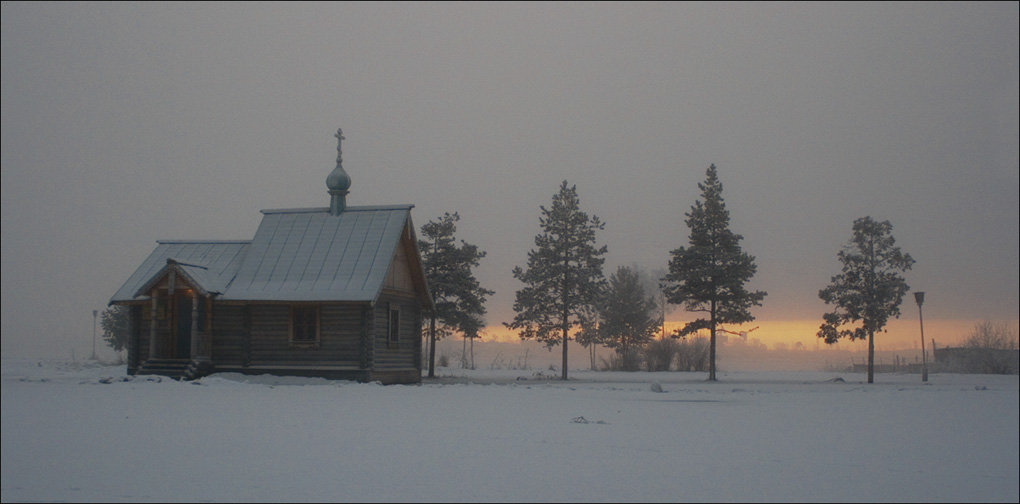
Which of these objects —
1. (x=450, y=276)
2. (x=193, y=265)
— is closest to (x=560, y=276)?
(x=450, y=276)

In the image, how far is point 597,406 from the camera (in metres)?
21.9

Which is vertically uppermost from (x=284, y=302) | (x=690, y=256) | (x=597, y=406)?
(x=690, y=256)

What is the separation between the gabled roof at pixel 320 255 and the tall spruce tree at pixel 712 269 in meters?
15.7

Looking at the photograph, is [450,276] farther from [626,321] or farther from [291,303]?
[626,321]

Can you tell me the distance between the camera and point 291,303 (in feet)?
101

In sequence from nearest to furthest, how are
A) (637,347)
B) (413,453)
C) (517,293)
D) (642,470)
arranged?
(642,470) → (413,453) → (517,293) → (637,347)

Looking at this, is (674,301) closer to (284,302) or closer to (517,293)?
(517,293)

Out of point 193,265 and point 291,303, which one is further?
point 291,303

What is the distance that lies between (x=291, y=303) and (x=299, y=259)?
1967mm

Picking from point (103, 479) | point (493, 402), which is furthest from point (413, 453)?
point (493, 402)

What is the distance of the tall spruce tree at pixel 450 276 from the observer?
40.7 metres

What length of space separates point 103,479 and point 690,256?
34.6 meters

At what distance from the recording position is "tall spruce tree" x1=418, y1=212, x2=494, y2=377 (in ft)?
133

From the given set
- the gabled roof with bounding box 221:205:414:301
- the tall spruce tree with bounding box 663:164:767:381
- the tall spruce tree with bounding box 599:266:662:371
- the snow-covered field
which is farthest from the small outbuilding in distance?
the tall spruce tree with bounding box 599:266:662:371
